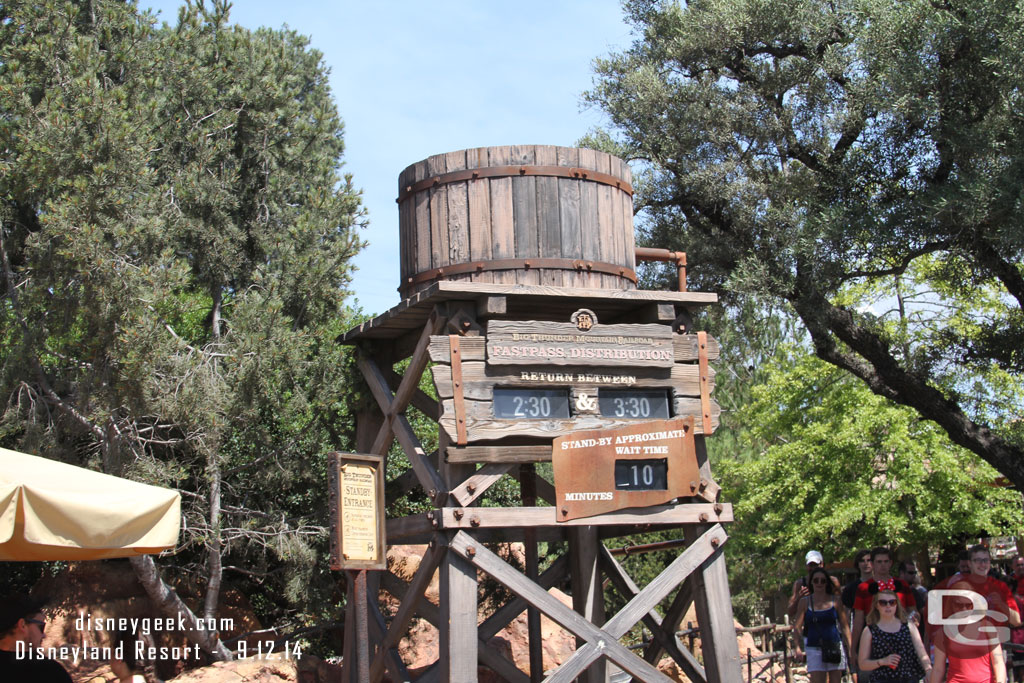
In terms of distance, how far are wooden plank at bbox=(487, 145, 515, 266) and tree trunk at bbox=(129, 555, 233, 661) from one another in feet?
14.0

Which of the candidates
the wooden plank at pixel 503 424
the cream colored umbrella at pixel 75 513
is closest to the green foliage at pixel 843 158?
the wooden plank at pixel 503 424

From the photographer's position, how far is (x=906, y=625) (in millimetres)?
8445

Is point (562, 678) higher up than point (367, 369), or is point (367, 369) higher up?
point (367, 369)

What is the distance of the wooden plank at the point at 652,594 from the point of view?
834 cm

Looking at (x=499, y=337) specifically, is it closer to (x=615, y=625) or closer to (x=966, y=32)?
(x=615, y=625)

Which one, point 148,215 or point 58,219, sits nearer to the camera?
point 58,219

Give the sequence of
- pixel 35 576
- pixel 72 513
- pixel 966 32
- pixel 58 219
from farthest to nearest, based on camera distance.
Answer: pixel 35 576
pixel 966 32
pixel 58 219
pixel 72 513

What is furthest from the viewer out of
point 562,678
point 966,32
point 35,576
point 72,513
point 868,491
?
point 868,491

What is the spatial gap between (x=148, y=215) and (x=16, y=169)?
1252 mm

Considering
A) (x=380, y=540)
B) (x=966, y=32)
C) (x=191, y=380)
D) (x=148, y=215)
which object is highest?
(x=966, y=32)

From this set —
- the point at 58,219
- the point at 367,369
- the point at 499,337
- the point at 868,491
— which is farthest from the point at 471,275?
the point at 868,491

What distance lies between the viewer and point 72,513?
5.66 metres

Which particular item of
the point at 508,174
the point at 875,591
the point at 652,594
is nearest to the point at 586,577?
the point at 652,594

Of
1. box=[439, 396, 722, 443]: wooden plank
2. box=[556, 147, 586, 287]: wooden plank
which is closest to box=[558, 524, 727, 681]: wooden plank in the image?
box=[439, 396, 722, 443]: wooden plank
